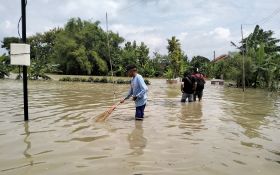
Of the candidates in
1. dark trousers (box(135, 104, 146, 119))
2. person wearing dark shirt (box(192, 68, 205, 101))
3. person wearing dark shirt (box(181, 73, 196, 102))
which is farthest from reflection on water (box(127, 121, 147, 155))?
person wearing dark shirt (box(192, 68, 205, 101))

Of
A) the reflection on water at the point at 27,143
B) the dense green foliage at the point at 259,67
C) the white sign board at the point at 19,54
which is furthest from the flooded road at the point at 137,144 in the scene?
the dense green foliage at the point at 259,67

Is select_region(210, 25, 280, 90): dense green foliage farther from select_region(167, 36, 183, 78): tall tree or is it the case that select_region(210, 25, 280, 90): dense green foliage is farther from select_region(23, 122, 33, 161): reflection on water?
select_region(23, 122, 33, 161): reflection on water

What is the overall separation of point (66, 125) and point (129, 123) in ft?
5.37

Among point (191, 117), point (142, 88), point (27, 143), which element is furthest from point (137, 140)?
point (191, 117)

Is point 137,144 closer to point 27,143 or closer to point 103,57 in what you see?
point 27,143

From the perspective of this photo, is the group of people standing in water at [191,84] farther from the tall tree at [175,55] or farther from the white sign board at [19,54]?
the tall tree at [175,55]

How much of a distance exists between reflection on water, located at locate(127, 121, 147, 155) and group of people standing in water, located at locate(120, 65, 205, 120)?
2.64ft

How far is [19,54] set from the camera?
8938 millimetres

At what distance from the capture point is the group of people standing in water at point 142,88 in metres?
9.66

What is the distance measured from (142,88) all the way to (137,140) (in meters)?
2.29

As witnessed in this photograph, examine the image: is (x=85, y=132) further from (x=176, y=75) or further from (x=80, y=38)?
(x=80, y=38)

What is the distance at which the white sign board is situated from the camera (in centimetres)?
888

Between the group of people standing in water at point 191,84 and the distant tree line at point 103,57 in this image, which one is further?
the distant tree line at point 103,57

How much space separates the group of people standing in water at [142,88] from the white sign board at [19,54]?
8.35 ft
